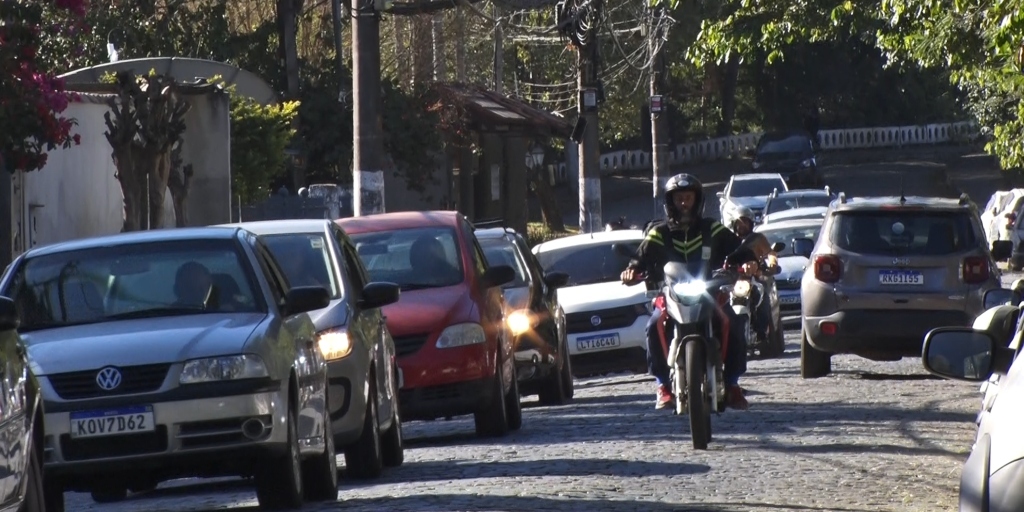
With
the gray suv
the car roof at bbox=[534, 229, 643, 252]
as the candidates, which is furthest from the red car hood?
the car roof at bbox=[534, 229, 643, 252]

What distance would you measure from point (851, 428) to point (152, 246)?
5.60 metres

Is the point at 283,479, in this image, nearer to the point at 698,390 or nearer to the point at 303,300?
the point at 303,300

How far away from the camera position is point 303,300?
412 inches

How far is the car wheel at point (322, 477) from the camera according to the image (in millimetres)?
10531

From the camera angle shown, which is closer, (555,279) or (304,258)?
(304,258)

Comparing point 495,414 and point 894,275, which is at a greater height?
point 894,275

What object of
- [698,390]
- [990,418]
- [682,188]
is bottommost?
[698,390]

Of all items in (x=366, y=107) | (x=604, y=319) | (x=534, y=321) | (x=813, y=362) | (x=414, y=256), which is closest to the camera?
(x=414, y=256)

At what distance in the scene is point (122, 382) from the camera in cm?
960

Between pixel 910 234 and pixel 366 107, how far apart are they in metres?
5.57

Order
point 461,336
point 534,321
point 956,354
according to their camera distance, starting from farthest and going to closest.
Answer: point 534,321 → point 461,336 → point 956,354

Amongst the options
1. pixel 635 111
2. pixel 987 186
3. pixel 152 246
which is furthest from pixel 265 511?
pixel 635 111

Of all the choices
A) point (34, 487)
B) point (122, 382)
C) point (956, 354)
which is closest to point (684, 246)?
point (122, 382)

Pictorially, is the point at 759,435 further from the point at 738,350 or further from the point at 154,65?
the point at 154,65
